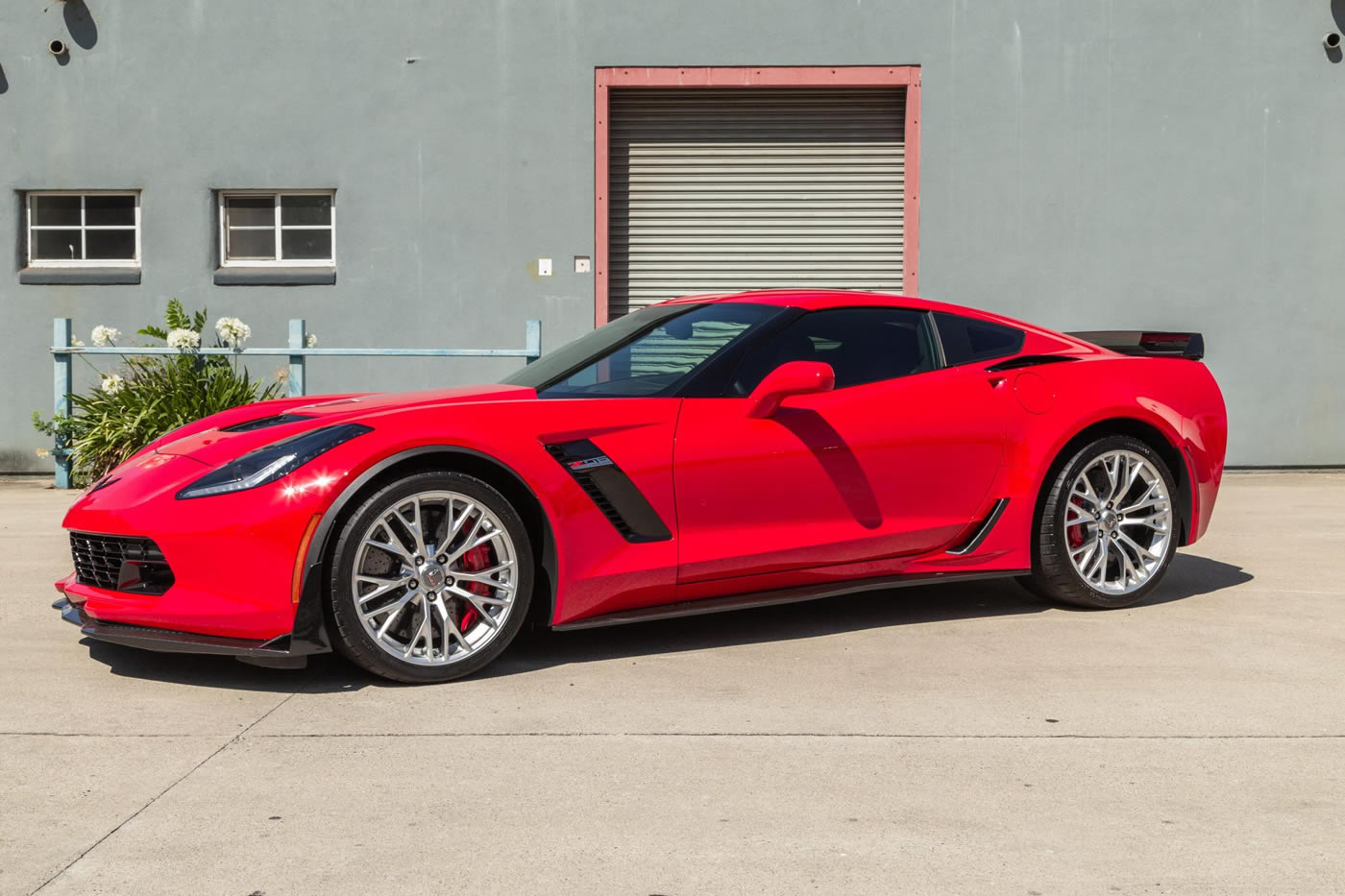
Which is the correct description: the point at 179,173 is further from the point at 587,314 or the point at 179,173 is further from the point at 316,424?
the point at 316,424

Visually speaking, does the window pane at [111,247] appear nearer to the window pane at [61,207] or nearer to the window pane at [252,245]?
the window pane at [61,207]

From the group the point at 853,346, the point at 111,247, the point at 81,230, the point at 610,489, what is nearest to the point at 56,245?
the point at 81,230

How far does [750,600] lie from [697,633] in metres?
0.51

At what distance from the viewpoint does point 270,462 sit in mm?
4738

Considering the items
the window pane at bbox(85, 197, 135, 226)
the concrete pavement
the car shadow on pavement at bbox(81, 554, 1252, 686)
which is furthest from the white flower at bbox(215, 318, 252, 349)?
the car shadow on pavement at bbox(81, 554, 1252, 686)

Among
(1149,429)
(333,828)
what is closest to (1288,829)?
(333,828)

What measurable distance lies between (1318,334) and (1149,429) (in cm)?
748

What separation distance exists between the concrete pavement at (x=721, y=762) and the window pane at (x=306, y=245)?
733cm

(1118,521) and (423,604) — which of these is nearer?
(423,604)

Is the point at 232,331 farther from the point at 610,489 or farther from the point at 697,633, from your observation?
the point at 610,489

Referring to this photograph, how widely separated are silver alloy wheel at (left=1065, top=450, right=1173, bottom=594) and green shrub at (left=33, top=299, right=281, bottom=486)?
23.9 ft

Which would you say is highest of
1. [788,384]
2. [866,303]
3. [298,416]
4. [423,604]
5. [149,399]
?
[866,303]

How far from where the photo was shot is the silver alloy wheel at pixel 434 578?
15.6 feet

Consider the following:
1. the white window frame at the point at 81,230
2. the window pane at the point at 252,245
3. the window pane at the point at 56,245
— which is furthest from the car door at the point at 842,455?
the window pane at the point at 56,245
